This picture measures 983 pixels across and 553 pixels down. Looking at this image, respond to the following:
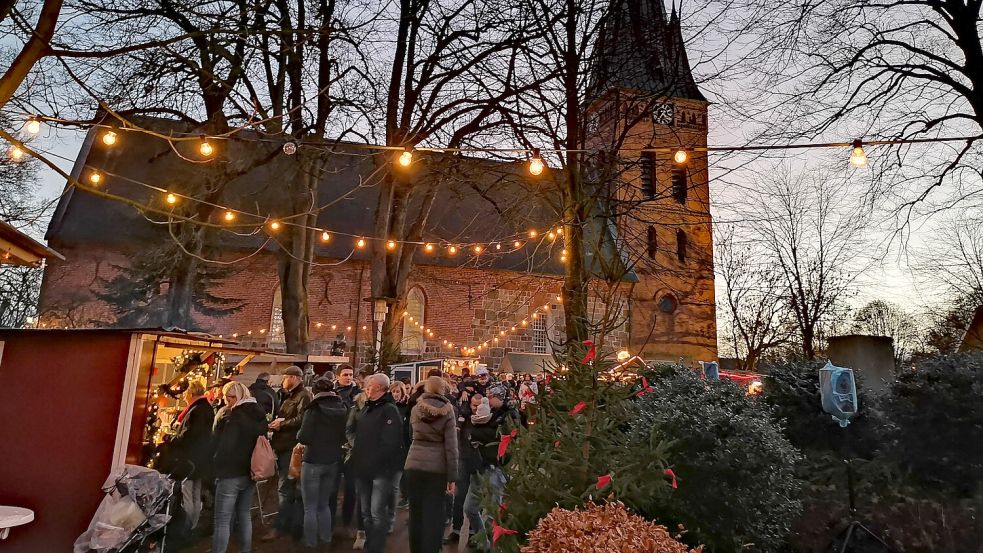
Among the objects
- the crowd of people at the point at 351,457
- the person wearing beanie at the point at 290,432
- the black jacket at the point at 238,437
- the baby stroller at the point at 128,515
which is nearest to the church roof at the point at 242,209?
the person wearing beanie at the point at 290,432

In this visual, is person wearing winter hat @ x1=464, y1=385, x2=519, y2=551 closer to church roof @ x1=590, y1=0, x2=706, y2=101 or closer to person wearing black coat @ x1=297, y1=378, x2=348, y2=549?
person wearing black coat @ x1=297, y1=378, x2=348, y2=549

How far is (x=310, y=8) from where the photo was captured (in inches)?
535

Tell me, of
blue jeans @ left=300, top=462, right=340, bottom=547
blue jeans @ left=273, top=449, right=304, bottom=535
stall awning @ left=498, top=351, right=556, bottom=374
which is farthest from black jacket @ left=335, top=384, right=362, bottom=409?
stall awning @ left=498, top=351, right=556, bottom=374

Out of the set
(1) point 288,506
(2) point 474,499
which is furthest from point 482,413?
(1) point 288,506

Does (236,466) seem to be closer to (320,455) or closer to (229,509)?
(229,509)

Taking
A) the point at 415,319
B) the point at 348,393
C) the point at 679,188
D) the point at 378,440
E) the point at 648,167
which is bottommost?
the point at 378,440

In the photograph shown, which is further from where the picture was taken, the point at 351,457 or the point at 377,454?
the point at 351,457

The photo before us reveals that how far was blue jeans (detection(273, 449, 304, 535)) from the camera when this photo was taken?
23.0 ft

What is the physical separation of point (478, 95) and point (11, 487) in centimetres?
1075

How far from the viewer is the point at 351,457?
21.4ft

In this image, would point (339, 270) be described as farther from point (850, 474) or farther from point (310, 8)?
point (850, 474)

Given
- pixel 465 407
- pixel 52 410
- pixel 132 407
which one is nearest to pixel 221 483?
pixel 132 407

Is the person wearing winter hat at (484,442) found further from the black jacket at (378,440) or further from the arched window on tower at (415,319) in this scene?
the arched window on tower at (415,319)

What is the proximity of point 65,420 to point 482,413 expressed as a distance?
168 inches
